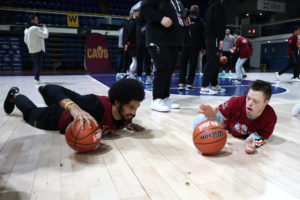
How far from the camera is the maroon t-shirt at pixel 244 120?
1917 millimetres

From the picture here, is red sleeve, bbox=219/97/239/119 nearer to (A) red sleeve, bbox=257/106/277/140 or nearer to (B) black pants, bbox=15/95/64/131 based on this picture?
(A) red sleeve, bbox=257/106/277/140

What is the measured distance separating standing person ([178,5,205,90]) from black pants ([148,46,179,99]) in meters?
2.03

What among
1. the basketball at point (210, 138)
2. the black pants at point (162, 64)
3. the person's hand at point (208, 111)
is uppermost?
the black pants at point (162, 64)

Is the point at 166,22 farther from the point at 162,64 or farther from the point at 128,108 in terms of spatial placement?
the point at 128,108

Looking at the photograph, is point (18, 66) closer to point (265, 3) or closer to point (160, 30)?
point (160, 30)

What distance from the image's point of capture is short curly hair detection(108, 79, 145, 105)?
69.2 inches

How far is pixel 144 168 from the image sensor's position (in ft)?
5.06

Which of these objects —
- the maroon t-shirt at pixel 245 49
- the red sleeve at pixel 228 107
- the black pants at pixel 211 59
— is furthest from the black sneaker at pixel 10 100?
the maroon t-shirt at pixel 245 49

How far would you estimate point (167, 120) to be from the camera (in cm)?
278

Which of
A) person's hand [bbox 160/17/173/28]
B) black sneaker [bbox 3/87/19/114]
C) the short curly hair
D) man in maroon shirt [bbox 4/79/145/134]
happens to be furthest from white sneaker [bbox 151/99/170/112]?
black sneaker [bbox 3/87/19/114]

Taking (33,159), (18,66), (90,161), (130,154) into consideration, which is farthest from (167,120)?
(18,66)

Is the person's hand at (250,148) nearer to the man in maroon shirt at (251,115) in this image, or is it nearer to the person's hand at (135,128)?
the man in maroon shirt at (251,115)

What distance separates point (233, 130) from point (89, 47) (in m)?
10.2

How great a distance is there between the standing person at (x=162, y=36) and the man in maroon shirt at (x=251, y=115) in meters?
1.15
